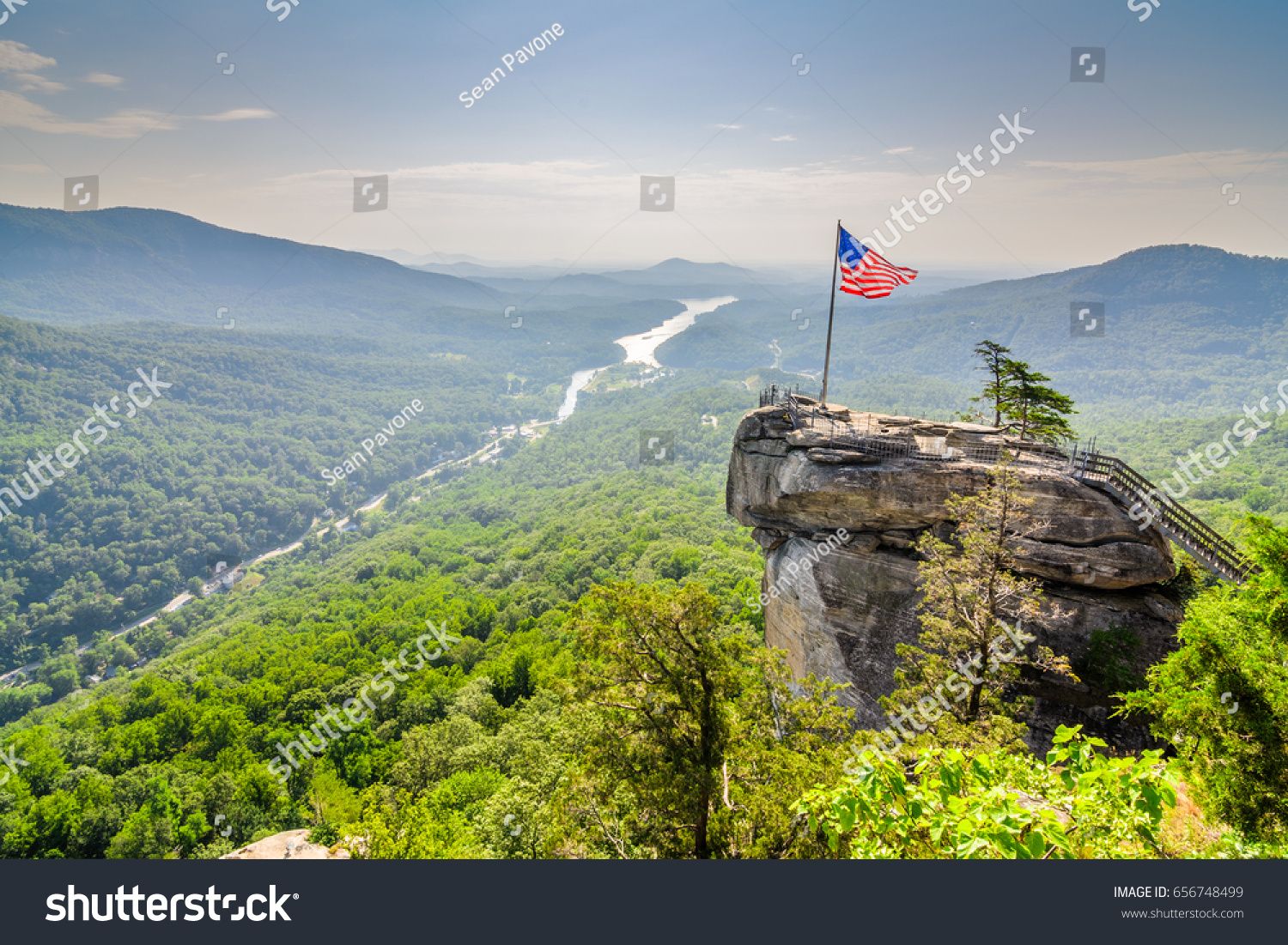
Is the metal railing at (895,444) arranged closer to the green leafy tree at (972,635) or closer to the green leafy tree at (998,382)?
the green leafy tree at (972,635)

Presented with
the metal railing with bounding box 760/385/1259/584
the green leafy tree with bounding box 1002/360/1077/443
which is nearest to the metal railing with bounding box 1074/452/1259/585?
the metal railing with bounding box 760/385/1259/584

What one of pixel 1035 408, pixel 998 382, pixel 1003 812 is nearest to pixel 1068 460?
pixel 998 382

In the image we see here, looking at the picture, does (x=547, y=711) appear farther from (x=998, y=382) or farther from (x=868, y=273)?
(x=998, y=382)

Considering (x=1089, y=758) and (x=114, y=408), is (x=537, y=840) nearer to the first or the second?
(x=1089, y=758)

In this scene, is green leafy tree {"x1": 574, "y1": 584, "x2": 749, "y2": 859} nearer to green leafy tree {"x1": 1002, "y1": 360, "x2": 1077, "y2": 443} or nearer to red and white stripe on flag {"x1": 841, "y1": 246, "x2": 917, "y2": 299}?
red and white stripe on flag {"x1": 841, "y1": 246, "x2": 917, "y2": 299}

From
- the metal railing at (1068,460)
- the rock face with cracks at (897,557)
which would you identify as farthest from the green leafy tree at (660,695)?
the metal railing at (1068,460)
